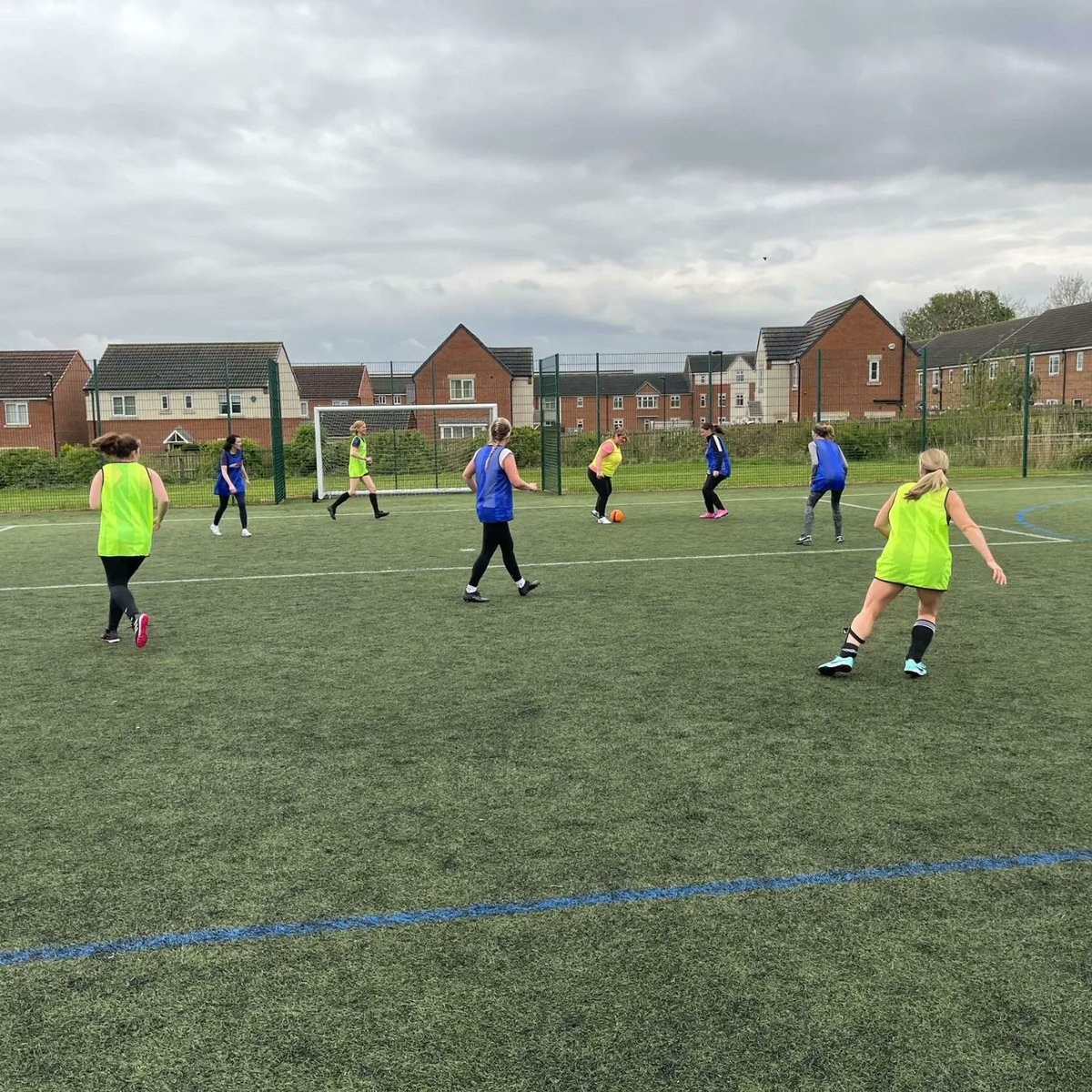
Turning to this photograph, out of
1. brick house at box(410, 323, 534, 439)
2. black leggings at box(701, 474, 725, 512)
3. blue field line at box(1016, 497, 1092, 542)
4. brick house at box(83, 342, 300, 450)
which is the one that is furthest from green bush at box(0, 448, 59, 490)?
blue field line at box(1016, 497, 1092, 542)

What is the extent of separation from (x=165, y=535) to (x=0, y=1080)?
14.3m

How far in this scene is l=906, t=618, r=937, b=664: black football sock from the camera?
672 centimetres

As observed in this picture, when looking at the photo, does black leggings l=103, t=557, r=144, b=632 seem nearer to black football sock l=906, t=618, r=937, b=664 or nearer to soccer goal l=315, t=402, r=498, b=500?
black football sock l=906, t=618, r=937, b=664

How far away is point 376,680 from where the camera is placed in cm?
692

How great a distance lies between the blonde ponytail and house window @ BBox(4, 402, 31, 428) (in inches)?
2213

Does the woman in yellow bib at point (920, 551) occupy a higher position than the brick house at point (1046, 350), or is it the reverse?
the brick house at point (1046, 350)

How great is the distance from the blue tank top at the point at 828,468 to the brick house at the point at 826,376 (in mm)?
12767

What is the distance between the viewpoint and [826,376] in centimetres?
2798

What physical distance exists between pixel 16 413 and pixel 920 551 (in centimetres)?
5653

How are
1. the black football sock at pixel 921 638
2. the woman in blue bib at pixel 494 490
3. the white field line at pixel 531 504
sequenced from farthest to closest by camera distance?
the white field line at pixel 531 504
the woman in blue bib at pixel 494 490
the black football sock at pixel 921 638

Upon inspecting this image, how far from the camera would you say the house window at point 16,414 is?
53125 mm

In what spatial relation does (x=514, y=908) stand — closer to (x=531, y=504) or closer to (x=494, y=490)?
(x=494, y=490)

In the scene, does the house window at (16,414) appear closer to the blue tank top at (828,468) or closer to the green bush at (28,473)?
the green bush at (28,473)

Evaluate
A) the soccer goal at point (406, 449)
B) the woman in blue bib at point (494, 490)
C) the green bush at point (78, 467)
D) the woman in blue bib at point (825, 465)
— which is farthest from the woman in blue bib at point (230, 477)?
the green bush at point (78, 467)
